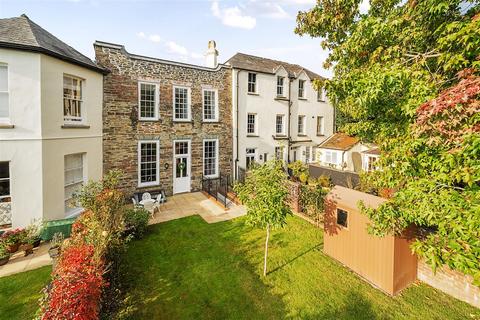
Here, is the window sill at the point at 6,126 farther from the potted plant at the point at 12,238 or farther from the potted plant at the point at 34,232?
the potted plant at the point at 12,238

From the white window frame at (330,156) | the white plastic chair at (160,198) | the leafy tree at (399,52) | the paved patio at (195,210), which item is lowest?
the paved patio at (195,210)

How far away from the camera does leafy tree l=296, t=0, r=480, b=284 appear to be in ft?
12.5

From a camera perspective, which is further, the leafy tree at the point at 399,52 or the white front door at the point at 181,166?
the white front door at the point at 181,166

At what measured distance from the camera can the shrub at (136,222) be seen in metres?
9.99

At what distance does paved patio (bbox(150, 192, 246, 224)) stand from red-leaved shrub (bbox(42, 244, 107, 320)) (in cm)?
687

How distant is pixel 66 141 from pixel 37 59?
3.57 metres

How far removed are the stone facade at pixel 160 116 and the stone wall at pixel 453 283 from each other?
1322cm

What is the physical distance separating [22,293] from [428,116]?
36.2 feet

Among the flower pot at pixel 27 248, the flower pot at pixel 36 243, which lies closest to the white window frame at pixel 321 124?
→ the flower pot at pixel 36 243

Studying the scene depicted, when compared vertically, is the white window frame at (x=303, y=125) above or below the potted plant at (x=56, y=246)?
above

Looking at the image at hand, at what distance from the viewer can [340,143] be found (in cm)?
2159

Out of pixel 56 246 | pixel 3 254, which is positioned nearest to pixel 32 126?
pixel 3 254

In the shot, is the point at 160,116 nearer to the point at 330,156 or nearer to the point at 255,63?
the point at 255,63

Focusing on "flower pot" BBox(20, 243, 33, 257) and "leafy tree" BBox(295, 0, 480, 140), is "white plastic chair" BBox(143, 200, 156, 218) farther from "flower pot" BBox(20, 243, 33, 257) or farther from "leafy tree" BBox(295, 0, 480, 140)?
"leafy tree" BBox(295, 0, 480, 140)
